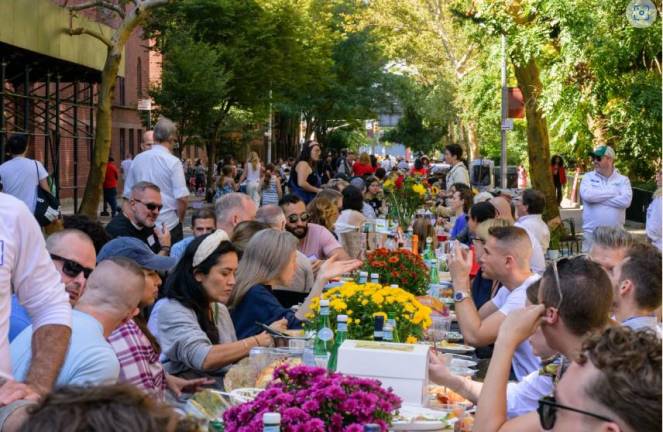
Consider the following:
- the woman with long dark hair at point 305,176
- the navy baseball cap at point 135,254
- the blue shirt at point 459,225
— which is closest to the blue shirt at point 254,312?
the navy baseball cap at point 135,254

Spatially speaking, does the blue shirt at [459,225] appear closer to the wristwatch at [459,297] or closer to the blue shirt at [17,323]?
the wristwatch at [459,297]

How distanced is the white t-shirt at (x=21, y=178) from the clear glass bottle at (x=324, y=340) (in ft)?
27.9

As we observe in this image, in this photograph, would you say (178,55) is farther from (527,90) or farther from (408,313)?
(408,313)

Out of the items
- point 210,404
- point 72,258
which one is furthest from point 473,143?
point 210,404

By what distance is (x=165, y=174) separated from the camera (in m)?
11.5

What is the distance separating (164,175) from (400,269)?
10.6ft

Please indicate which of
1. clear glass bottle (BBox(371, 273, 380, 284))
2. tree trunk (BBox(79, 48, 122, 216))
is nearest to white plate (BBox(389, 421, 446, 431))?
clear glass bottle (BBox(371, 273, 380, 284))

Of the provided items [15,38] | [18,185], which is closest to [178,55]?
[15,38]

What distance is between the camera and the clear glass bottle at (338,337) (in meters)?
5.41

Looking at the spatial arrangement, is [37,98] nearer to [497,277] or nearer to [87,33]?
[87,33]

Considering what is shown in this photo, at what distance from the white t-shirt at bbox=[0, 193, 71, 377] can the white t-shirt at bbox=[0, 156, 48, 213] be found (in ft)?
31.7

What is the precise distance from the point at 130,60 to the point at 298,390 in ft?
175

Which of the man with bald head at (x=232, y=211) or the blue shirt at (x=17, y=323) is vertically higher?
the man with bald head at (x=232, y=211)

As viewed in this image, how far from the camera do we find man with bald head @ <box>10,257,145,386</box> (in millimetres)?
4438
